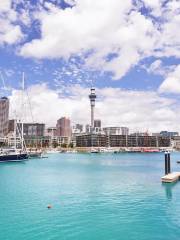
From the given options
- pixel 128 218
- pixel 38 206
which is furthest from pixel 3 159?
pixel 128 218

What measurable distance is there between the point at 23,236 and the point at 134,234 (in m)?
10.9

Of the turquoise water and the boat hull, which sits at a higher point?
the boat hull

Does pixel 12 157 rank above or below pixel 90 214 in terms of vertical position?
above

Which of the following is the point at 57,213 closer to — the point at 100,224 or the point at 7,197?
the point at 100,224

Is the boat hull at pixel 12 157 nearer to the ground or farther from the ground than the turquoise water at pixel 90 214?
farther from the ground

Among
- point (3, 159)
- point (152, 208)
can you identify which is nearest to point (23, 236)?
point (152, 208)

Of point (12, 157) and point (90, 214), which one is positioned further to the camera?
point (12, 157)

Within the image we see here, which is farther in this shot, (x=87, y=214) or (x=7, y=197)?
(x=7, y=197)

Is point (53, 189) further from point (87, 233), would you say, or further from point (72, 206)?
point (87, 233)

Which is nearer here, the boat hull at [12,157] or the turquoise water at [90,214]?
the turquoise water at [90,214]

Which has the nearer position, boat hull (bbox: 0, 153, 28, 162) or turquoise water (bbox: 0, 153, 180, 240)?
turquoise water (bbox: 0, 153, 180, 240)

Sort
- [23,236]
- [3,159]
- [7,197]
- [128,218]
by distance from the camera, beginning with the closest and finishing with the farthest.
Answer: [23,236], [128,218], [7,197], [3,159]

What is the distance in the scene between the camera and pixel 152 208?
44.4 m

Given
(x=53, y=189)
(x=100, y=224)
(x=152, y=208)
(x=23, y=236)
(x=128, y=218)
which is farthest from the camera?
(x=53, y=189)
